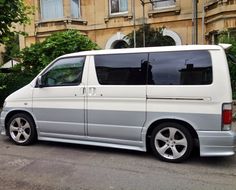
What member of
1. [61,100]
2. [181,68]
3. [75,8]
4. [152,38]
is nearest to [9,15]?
[61,100]

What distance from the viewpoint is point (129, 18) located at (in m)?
17.1

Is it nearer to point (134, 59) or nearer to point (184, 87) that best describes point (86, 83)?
point (134, 59)

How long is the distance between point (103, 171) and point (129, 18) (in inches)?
514

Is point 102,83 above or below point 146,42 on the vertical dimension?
below

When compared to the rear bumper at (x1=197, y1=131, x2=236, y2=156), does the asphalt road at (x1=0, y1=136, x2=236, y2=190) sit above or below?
below

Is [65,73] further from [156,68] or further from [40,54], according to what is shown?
[40,54]

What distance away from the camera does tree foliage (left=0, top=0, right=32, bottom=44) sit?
930 cm

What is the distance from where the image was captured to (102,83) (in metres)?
5.94

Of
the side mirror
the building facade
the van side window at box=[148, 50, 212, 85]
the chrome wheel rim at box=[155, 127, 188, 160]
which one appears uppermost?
the building facade

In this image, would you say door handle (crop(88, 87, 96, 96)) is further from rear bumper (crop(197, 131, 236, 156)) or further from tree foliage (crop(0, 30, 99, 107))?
tree foliage (crop(0, 30, 99, 107))

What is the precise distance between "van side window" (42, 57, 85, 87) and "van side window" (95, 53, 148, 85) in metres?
0.39

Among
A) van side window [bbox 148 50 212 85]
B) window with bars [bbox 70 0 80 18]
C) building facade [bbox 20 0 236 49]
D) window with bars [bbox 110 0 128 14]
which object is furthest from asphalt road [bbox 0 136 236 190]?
window with bars [bbox 70 0 80 18]

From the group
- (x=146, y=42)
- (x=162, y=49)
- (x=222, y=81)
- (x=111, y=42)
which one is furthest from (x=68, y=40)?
(x=222, y=81)

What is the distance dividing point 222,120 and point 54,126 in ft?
10.2
